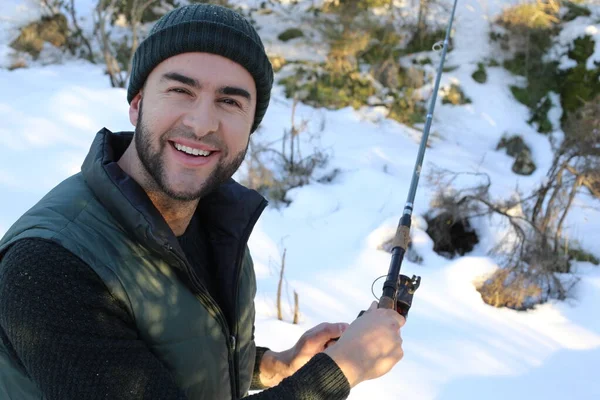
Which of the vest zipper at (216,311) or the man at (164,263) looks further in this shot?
the vest zipper at (216,311)

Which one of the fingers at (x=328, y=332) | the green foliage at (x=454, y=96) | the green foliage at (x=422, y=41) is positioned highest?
the green foliage at (x=422, y=41)

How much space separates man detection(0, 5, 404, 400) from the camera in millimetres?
1028

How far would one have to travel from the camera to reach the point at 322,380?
3.94ft

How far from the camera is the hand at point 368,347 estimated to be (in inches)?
50.4

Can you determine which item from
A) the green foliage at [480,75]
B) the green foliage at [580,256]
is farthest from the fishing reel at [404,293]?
the green foliage at [480,75]

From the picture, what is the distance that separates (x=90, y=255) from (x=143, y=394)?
0.30 metres

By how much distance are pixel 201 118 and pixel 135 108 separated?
0.28 metres

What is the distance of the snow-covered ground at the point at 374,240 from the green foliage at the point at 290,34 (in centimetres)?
260

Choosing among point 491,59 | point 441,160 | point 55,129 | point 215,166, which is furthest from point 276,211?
point 491,59

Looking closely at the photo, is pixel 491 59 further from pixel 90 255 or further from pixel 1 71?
pixel 90 255

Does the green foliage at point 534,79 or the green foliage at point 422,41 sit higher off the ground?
the green foliage at point 422,41

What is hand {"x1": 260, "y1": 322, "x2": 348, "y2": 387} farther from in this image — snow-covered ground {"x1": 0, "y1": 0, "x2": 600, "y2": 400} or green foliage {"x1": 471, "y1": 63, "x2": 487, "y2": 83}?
green foliage {"x1": 471, "y1": 63, "x2": 487, "y2": 83}

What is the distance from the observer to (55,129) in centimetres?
622

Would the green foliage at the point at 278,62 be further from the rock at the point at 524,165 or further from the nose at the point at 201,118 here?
the nose at the point at 201,118
